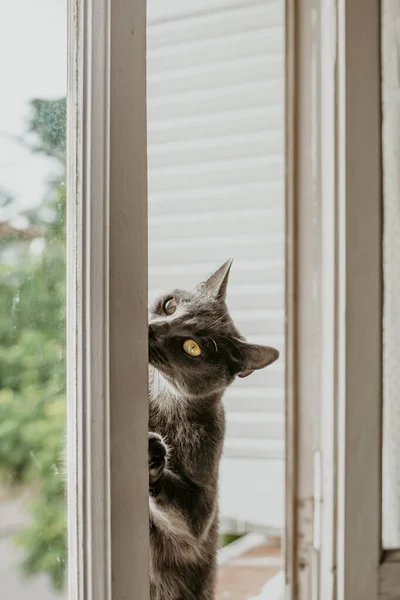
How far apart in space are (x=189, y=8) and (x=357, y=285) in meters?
0.50

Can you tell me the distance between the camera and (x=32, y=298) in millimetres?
577

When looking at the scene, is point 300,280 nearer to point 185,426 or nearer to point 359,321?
point 359,321

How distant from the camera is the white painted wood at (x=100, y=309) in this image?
2.06ft

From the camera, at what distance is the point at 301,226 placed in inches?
45.8

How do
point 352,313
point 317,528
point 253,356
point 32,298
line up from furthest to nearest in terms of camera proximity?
point 317,528
point 352,313
point 253,356
point 32,298

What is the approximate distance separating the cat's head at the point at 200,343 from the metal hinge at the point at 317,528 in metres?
0.33

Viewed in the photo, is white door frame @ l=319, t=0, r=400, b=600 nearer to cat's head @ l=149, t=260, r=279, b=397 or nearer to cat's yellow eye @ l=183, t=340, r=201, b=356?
cat's head @ l=149, t=260, r=279, b=397

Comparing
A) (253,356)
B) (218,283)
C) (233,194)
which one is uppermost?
(233,194)

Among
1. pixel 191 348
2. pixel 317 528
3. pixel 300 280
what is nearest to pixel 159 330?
pixel 191 348

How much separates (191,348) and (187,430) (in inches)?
4.1

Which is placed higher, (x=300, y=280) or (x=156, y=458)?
(x=300, y=280)

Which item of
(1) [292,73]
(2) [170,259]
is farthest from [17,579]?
(1) [292,73]

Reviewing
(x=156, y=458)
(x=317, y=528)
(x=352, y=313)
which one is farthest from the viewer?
(x=317, y=528)

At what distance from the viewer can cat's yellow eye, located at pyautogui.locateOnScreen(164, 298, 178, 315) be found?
0.79 meters
